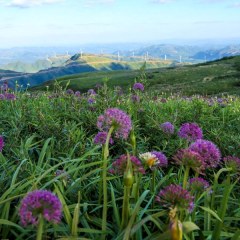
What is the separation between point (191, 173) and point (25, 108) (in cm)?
353

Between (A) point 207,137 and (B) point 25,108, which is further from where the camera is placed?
(B) point 25,108

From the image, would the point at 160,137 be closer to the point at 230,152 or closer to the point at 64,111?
the point at 230,152

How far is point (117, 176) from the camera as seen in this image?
3762 mm

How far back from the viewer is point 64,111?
306 inches

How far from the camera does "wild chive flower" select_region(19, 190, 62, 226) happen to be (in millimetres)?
1921

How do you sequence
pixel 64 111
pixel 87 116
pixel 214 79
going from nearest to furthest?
pixel 87 116
pixel 64 111
pixel 214 79

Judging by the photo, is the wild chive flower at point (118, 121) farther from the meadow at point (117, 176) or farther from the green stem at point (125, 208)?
the green stem at point (125, 208)

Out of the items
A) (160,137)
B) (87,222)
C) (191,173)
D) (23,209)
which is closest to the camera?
(23,209)

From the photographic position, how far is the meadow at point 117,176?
2.53m

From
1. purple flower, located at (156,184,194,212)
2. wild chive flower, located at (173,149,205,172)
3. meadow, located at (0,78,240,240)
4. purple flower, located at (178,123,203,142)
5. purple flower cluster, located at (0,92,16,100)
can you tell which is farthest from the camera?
purple flower cluster, located at (0,92,16,100)

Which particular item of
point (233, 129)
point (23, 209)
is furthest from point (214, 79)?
point (23, 209)

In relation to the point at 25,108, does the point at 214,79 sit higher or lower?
lower

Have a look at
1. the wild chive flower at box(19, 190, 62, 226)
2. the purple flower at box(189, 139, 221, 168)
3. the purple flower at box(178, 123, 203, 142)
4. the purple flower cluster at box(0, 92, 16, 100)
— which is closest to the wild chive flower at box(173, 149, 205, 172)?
the purple flower at box(189, 139, 221, 168)

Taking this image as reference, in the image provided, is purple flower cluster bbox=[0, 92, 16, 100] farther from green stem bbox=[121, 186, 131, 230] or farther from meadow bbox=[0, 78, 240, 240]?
green stem bbox=[121, 186, 131, 230]
